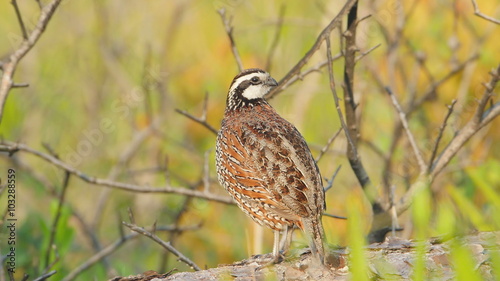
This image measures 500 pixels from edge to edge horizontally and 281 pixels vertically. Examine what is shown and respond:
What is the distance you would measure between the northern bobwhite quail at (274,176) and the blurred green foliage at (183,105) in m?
1.82

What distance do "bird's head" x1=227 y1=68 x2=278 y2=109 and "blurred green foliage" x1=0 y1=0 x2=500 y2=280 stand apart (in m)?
1.51

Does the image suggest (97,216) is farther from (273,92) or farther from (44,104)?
(273,92)

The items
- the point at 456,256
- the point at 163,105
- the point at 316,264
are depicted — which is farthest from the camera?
the point at 163,105

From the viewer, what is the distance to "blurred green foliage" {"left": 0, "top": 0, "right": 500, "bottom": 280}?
6531 millimetres

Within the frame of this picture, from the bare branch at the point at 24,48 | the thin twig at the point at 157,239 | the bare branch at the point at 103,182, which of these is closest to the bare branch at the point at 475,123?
the bare branch at the point at 103,182

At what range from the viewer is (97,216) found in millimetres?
6879

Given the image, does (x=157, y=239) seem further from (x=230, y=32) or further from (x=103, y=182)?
(x=230, y=32)

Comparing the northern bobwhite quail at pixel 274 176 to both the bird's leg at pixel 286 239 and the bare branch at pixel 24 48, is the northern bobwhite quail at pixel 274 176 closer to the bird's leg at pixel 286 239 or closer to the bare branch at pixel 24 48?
the bird's leg at pixel 286 239

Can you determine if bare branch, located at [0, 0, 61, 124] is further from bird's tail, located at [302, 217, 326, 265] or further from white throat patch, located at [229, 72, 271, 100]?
bird's tail, located at [302, 217, 326, 265]

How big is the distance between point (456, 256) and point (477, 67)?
5.69 metres

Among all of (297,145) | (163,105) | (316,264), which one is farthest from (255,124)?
(163,105)

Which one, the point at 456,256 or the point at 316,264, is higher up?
the point at 316,264

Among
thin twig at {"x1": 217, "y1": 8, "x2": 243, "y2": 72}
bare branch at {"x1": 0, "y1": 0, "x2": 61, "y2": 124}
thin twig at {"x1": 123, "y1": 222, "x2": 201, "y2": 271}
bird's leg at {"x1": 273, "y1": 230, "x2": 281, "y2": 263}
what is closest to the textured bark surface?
bird's leg at {"x1": 273, "y1": 230, "x2": 281, "y2": 263}

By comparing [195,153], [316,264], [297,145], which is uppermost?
[195,153]
